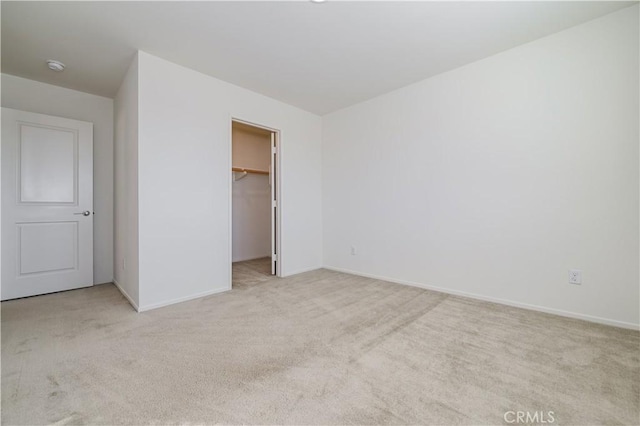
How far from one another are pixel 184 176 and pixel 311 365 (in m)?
2.30

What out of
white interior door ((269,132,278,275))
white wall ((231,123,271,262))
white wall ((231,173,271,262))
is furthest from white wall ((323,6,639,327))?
white wall ((231,173,271,262))

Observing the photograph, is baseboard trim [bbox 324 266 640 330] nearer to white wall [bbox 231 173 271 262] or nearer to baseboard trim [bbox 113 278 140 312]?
white wall [bbox 231 173 271 262]

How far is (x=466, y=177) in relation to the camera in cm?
291

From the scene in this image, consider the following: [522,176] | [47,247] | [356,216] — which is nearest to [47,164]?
[47,247]

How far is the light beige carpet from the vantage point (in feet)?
4.22

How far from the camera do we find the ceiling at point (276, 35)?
2039 millimetres

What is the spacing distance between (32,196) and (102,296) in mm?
1400

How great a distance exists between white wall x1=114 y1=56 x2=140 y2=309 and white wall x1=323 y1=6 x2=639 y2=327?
287 centimetres

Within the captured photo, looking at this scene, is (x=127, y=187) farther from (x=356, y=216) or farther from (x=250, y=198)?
(x=356, y=216)

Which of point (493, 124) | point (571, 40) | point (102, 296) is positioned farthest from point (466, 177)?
point (102, 296)

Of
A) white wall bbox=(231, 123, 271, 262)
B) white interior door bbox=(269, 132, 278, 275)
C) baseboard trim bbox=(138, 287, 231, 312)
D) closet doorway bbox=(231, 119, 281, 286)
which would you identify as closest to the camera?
baseboard trim bbox=(138, 287, 231, 312)

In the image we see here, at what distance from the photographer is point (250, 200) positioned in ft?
17.3

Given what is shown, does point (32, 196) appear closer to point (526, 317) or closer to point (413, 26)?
point (413, 26)

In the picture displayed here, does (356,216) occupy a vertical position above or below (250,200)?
below
